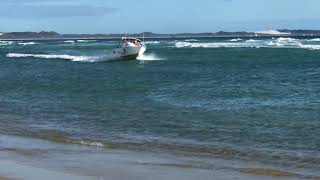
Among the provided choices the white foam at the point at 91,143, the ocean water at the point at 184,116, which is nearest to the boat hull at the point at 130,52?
the ocean water at the point at 184,116

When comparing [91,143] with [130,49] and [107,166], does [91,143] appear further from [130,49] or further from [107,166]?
[130,49]

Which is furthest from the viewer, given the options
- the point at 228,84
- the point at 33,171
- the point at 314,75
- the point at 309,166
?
the point at 314,75

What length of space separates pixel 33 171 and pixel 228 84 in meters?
24.0

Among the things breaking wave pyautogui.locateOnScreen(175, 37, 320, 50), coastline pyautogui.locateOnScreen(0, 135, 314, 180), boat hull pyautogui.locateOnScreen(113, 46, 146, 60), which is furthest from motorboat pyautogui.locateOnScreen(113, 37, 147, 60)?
coastline pyautogui.locateOnScreen(0, 135, 314, 180)

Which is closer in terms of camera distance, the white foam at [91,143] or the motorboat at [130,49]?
the white foam at [91,143]

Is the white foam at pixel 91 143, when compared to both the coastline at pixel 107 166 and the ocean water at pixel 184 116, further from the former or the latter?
the coastline at pixel 107 166

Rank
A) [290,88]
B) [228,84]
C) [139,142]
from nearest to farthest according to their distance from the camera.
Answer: [139,142] → [290,88] → [228,84]

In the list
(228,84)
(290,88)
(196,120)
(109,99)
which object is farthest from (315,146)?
(228,84)

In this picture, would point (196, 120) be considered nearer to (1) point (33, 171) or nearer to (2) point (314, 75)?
(1) point (33, 171)

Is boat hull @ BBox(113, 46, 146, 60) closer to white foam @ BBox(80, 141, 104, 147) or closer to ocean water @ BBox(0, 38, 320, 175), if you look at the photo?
ocean water @ BBox(0, 38, 320, 175)

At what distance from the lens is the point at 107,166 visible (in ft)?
44.4

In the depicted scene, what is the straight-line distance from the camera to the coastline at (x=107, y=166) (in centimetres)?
Answer: 1247

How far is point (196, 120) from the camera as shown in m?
21.4

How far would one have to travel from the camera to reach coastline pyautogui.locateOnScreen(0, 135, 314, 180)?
1247 cm
